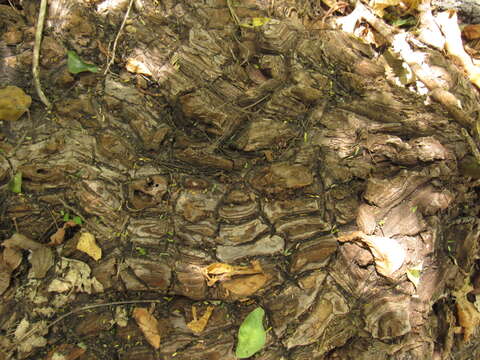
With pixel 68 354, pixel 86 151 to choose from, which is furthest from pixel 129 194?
pixel 68 354

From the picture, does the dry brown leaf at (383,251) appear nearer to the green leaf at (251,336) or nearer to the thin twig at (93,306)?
the green leaf at (251,336)

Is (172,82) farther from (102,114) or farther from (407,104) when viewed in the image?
(407,104)

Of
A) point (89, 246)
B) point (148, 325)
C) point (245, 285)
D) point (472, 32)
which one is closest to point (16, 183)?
point (89, 246)

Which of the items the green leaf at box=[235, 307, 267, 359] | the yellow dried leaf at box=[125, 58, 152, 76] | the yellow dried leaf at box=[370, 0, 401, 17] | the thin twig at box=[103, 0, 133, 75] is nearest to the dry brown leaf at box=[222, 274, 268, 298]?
the green leaf at box=[235, 307, 267, 359]

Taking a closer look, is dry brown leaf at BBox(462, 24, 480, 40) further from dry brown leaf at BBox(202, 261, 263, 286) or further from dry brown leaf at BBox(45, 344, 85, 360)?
dry brown leaf at BBox(45, 344, 85, 360)

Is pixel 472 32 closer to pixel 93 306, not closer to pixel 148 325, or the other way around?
pixel 148 325

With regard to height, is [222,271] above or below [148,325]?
above
